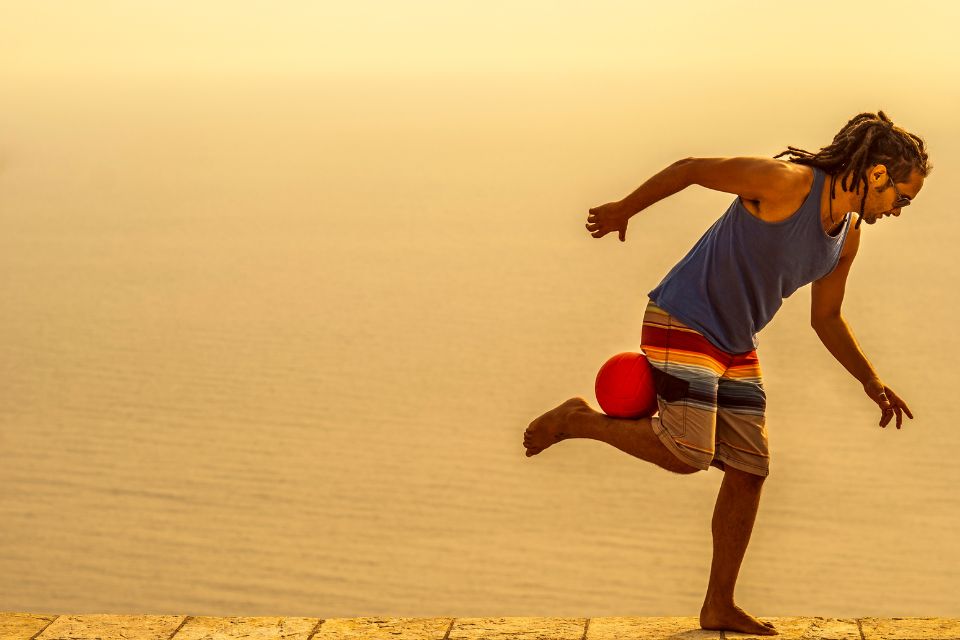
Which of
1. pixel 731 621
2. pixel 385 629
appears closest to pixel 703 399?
pixel 731 621

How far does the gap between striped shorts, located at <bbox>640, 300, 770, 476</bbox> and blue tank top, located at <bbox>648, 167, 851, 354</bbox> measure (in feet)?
0.15

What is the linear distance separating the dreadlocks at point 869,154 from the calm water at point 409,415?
663cm

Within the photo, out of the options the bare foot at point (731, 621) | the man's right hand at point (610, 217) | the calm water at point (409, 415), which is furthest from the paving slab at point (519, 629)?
the calm water at point (409, 415)

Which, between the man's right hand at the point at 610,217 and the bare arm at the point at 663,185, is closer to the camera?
the bare arm at the point at 663,185

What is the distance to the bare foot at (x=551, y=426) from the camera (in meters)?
4.29

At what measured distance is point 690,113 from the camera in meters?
33.3

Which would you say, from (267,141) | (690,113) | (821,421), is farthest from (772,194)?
(690,113)

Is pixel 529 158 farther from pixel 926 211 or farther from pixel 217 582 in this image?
pixel 217 582

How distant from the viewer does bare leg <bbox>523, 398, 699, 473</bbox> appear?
4.19 meters

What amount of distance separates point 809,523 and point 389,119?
2404 cm

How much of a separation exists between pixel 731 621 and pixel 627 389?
694 millimetres

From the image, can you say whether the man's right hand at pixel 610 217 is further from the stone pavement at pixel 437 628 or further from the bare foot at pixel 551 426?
the stone pavement at pixel 437 628

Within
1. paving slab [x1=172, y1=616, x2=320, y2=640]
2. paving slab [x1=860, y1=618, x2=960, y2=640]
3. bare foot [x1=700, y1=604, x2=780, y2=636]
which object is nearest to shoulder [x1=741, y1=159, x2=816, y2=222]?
bare foot [x1=700, y1=604, x2=780, y2=636]

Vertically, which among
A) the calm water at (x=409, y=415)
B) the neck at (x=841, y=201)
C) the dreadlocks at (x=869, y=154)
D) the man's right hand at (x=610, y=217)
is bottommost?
the calm water at (x=409, y=415)
